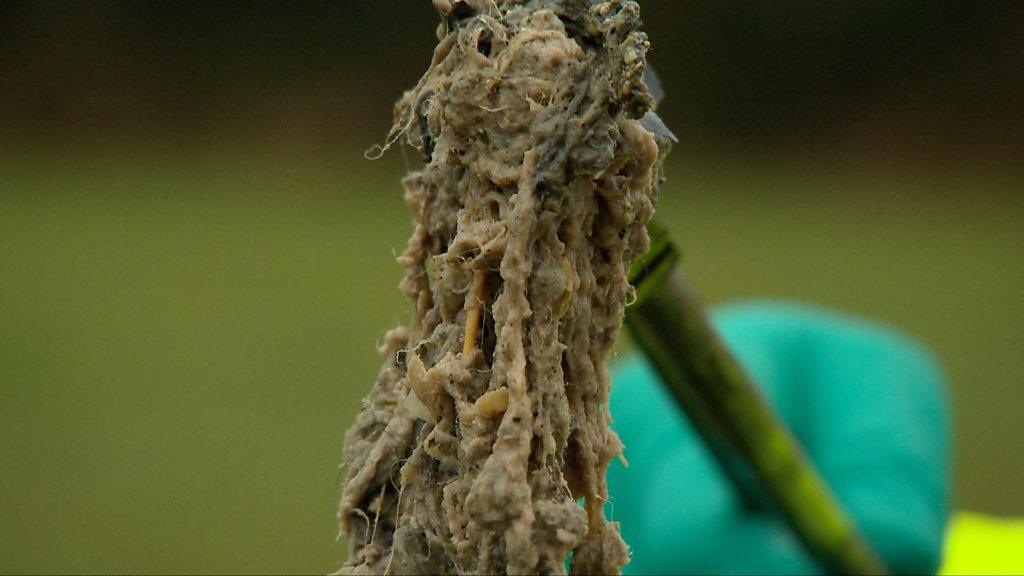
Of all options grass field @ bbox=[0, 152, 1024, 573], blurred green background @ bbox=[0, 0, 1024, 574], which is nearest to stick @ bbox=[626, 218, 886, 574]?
grass field @ bbox=[0, 152, 1024, 573]

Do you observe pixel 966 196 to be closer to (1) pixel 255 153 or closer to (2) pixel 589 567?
(1) pixel 255 153

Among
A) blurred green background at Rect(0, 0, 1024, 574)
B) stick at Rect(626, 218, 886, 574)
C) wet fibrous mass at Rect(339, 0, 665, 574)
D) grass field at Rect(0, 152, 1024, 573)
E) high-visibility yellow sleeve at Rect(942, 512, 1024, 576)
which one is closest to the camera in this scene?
wet fibrous mass at Rect(339, 0, 665, 574)

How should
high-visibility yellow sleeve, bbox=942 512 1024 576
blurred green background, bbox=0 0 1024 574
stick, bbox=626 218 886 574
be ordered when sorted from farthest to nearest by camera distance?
blurred green background, bbox=0 0 1024 574 → high-visibility yellow sleeve, bbox=942 512 1024 576 → stick, bbox=626 218 886 574

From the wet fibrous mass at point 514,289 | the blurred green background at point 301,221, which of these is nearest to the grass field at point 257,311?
the blurred green background at point 301,221

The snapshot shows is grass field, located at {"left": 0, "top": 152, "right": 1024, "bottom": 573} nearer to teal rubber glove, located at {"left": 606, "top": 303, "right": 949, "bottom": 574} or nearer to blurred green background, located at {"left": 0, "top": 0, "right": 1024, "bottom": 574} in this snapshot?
blurred green background, located at {"left": 0, "top": 0, "right": 1024, "bottom": 574}

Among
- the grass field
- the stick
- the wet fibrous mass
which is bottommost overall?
the wet fibrous mass

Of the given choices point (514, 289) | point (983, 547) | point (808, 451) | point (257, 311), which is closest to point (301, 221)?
point (257, 311)
